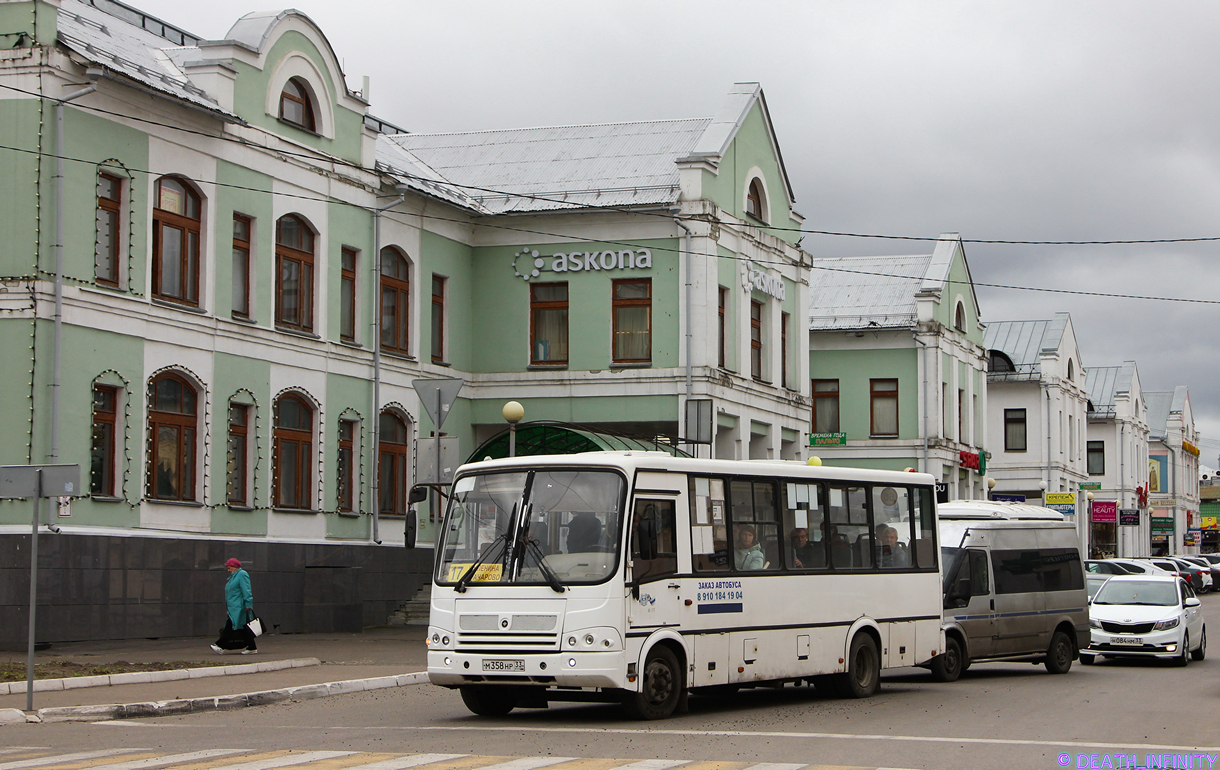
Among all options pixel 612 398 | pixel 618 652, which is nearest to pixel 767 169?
pixel 612 398

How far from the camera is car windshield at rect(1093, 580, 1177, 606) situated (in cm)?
2662

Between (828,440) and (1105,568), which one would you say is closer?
(1105,568)

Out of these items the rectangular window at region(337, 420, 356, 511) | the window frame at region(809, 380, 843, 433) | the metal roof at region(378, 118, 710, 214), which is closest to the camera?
the rectangular window at region(337, 420, 356, 511)

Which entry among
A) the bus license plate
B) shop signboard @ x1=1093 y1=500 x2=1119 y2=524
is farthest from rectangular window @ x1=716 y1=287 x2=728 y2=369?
shop signboard @ x1=1093 y1=500 x2=1119 y2=524

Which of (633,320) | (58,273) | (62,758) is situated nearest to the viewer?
(62,758)

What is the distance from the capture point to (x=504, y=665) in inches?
605

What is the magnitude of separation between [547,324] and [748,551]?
1997 centimetres

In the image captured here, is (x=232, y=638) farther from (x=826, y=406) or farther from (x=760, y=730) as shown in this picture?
(x=826, y=406)

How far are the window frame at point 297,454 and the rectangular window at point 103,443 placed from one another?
4381mm

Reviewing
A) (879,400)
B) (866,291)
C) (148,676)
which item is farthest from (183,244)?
(866,291)

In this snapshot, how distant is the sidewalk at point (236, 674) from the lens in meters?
16.6

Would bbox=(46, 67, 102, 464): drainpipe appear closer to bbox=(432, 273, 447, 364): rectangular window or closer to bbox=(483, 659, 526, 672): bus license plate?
bbox=(483, 659, 526, 672): bus license plate

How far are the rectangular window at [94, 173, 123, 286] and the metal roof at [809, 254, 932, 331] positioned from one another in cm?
3032

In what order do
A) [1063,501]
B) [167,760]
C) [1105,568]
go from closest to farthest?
[167,760]
[1105,568]
[1063,501]
